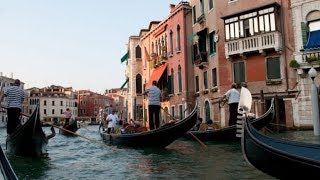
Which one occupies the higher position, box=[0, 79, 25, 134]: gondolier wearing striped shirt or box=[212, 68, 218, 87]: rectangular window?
box=[212, 68, 218, 87]: rectangular window

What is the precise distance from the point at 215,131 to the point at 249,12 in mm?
5936

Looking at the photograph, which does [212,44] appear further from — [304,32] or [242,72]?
[304,32]

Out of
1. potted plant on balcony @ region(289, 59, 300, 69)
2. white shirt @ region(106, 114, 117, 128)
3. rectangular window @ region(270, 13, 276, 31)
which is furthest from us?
rectangular window @ region(270, 13, 276, 31)

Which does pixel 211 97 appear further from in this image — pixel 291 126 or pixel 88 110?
pixel 88 110

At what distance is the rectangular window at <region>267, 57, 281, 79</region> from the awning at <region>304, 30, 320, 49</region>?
1094mm

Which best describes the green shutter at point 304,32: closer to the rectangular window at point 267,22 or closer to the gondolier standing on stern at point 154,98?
the rectangular window at point 267,22

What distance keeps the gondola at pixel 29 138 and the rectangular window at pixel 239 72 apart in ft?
29.4

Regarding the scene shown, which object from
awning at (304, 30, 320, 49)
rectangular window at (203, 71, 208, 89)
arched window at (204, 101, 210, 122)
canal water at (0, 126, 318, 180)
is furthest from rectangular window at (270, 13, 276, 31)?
canal water at (0, 126, 318, 180)

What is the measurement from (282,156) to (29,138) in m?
3.94

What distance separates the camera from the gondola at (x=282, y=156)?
220cm

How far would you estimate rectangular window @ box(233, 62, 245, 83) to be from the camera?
1336 cm

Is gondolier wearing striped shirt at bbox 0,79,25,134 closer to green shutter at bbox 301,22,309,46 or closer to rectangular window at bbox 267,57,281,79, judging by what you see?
rectangular window at bbox 267,57,281,79

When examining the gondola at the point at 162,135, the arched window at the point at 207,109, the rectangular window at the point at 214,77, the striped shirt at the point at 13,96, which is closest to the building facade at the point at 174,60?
the arched window at the point at 207,109

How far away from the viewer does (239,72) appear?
44.2 feet
